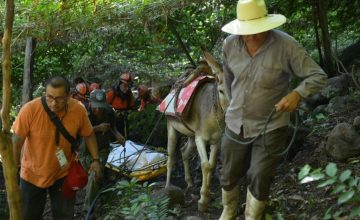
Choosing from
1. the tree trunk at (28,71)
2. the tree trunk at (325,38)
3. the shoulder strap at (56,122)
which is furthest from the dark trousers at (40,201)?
the tree trunk at (325,38)

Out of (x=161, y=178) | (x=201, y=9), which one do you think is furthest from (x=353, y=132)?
(x=161, y=178)

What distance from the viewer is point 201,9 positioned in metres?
8.61

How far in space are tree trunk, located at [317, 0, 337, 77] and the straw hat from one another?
578cm

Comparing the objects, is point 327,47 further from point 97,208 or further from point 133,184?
point 133,184

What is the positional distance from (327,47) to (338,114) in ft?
10.4

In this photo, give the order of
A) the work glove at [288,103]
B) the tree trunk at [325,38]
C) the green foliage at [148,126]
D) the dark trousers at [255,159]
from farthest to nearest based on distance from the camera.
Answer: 1. the green foliage at [148,126]
2. the tree trunk at [325,38]
3. the dark trousers at [255,159]
4. the work glove at [288,103]

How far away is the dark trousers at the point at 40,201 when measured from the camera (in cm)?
516

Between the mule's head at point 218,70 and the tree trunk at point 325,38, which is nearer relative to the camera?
the mule's head at point 218,70

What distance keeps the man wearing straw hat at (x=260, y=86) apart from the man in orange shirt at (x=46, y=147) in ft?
5.32

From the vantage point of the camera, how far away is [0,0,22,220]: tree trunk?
3842mm

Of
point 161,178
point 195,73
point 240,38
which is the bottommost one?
point 161,178

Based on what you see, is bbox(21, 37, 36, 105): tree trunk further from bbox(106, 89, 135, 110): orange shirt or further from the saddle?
the saddle

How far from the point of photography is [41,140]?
16.6ft

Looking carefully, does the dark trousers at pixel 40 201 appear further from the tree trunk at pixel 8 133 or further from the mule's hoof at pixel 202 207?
the mule's hoof at pixel 202 207
